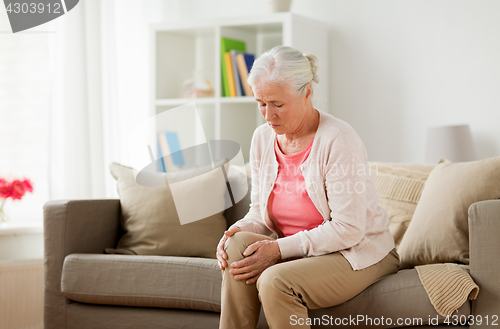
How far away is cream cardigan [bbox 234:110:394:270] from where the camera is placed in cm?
158

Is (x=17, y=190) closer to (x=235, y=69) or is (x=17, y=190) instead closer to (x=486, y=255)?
(x=235, y=69)

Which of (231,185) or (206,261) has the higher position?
(231,185)

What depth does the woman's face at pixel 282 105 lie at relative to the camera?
1.65 meters

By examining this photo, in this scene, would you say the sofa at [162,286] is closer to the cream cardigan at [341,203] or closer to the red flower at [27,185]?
the cream cardigan at [341,203]

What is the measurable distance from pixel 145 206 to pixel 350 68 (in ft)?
5.02

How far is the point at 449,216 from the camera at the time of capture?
6.00 ft

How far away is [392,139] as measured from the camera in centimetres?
312

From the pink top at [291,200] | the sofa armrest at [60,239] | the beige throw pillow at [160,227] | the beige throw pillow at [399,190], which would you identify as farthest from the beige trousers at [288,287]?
the sofa armrest at [60,239]

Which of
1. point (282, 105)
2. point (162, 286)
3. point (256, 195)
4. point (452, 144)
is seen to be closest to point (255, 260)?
point (256, 195)

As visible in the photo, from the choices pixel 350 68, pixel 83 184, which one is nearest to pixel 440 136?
pixel 350 68

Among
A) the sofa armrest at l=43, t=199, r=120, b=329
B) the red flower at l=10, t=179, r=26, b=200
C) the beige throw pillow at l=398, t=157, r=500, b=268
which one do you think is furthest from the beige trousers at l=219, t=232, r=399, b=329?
the red flower at l=10, t=179, r=26, b=200

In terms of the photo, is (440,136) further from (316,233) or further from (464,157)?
(316,233)

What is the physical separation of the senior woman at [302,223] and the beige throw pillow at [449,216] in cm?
19

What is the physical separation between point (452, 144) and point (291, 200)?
51.3 inches
